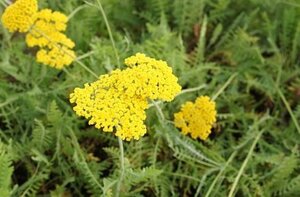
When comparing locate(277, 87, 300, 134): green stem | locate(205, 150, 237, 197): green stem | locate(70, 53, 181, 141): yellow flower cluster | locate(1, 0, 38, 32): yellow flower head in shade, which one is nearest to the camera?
locate(70, 53, 181, 141): yellow flower cluster

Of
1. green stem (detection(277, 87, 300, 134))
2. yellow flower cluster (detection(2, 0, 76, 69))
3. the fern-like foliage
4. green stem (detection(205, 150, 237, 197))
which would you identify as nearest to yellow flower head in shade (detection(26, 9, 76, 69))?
yellow flower cluster (detection(2, 0, 76, 69))

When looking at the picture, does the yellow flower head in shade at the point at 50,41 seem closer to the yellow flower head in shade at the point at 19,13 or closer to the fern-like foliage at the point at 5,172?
the yellow flower head in shade at the point at 19,13

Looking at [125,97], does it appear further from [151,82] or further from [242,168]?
[242,168]

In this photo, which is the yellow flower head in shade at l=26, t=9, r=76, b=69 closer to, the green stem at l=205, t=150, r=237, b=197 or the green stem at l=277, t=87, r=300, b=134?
the green stem at l=205, t=150, r=237, b=197

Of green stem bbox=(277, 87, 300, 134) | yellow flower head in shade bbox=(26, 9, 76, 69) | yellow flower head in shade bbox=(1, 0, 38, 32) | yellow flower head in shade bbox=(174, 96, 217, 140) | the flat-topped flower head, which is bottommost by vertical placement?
the flat-topped flower head

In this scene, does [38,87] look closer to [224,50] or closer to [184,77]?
[184,77]
